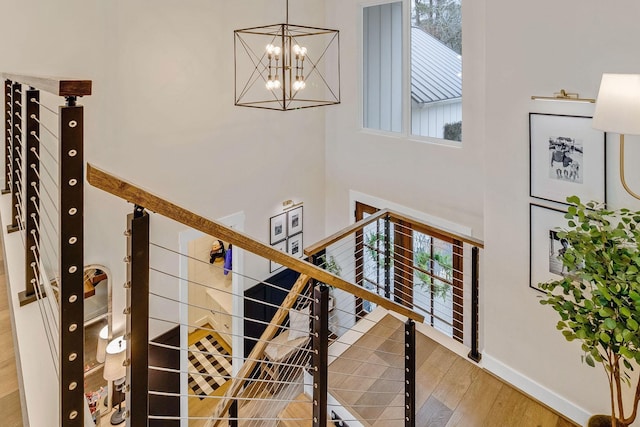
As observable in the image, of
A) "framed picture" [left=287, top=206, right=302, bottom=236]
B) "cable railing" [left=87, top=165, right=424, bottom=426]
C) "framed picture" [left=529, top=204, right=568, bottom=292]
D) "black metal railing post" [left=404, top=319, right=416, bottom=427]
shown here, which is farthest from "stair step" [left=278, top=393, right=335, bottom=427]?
"framed picture" [left=287, top=206, right=302, bottom=236]

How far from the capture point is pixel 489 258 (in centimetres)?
321

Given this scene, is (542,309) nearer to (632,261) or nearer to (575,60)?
(632,261)

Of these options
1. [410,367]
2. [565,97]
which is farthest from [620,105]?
[410,367]

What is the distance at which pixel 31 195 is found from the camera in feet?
5.13

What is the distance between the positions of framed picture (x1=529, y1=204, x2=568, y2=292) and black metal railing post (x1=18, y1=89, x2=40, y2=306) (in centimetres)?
290

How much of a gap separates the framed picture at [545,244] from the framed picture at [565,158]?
114 millimetres

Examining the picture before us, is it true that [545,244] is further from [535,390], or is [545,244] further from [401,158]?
[401,158]

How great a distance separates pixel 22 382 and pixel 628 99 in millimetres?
2558

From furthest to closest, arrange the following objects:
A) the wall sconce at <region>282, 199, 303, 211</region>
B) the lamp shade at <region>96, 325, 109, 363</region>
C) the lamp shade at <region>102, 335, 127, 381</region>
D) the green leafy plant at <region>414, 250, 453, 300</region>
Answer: the wall sconce at <region>282, 199, 303, 211</region> < the green leafy plant at <region>414, 250, 453, 300</region> < the lamp shade at <region>96, 325, 109, 363</region> < the lamp shade at <region>102, 335, 127, 381</region>

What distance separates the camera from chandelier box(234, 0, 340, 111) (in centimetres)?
459

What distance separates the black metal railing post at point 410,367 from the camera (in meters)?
2.23

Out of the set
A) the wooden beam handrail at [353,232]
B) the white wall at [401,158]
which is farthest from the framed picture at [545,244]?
the white wall at [401,158]

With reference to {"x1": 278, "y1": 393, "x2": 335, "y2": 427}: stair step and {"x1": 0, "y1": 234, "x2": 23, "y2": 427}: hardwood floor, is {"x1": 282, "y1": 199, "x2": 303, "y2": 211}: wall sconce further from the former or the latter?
{"x1": 0, "y1": 234, "x2": 23, "y2": 427}: hardwood floor

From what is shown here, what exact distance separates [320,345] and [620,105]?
172cm
